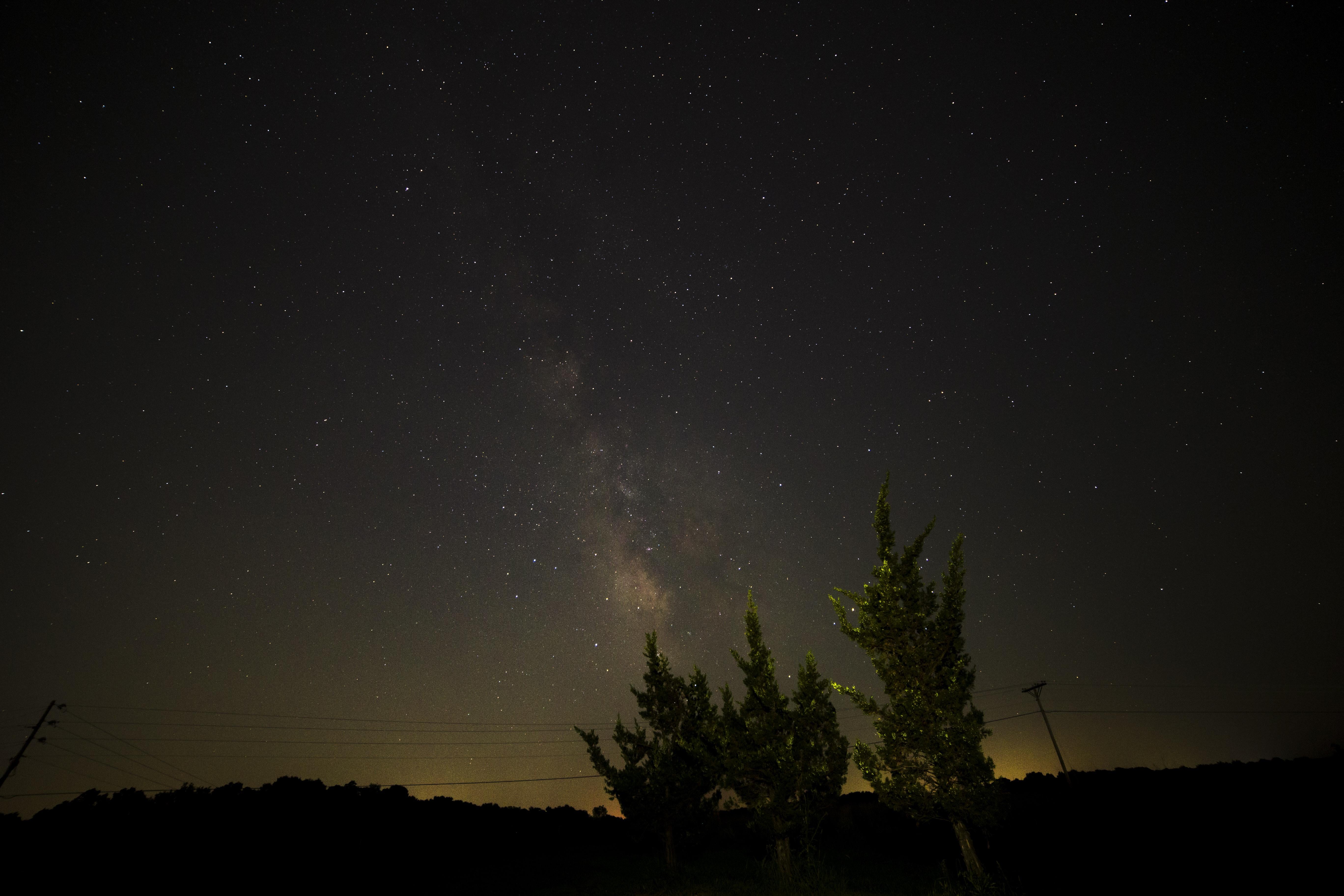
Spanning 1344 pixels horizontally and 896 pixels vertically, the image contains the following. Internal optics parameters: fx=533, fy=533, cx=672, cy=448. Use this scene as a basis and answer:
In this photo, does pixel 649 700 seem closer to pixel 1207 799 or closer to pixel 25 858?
pixel 25 858

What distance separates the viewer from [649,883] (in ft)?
65.6

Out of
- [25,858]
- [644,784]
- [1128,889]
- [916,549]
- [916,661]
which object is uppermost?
[916,549]

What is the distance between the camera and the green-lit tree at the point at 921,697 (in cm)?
1434

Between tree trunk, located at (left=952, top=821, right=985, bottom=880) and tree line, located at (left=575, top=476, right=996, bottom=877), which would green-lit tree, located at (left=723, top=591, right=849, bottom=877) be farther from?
tree trunk, located at (left=952, top=821, right=985, bottom=880)

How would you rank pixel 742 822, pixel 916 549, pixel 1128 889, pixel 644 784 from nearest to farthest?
pixel 1128 889 < pixel 916 549 < pixel 644 784 < pixel 742 822

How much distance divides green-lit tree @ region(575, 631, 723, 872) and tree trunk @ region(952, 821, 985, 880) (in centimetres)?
849

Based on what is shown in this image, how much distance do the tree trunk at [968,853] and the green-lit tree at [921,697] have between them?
1.1 inches

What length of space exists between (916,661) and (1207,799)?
20201mm

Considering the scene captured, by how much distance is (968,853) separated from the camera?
13.9 m

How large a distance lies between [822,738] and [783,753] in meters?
1.90

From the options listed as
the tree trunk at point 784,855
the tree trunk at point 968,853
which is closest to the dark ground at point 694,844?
the tree trunk at point 968,853

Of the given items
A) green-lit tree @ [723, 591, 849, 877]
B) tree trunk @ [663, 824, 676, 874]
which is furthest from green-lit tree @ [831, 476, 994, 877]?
tree trunk @ [663, 824, 676, 874]

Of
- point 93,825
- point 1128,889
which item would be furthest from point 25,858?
point 1128,889

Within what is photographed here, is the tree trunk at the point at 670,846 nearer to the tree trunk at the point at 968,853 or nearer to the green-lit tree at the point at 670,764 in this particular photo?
the green-lit tree at the point at 670,764
